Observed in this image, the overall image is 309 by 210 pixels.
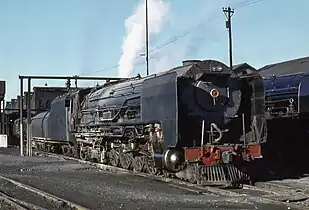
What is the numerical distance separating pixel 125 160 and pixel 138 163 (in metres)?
1.02

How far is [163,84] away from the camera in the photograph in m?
14.6

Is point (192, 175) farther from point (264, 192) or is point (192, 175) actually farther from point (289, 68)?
point (289, 68)

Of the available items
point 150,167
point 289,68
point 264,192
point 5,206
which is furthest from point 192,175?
point 289,68

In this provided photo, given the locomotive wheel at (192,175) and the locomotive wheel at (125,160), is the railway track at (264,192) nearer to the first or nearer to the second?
the locomotive wheel at (192,175)

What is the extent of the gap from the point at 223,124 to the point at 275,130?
420cm

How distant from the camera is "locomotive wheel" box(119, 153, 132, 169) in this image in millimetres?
17891

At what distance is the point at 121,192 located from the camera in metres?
12.9

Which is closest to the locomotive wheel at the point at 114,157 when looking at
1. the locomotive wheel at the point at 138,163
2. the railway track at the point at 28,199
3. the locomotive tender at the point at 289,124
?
the locomotive wheel at the point at 138,163

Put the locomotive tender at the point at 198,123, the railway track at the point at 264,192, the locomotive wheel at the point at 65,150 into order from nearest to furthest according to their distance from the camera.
→ the railway track at the point at 264,192 < the locomotive tender at the point at 198,123 < the locomotive wheel at the point at 65,150

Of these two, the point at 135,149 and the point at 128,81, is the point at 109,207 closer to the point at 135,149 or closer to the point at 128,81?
the point at 135,149

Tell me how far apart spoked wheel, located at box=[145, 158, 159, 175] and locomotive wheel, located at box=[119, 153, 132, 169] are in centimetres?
116

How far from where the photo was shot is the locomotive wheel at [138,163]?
17014 mm

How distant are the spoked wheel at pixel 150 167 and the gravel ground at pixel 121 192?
0.52 meters

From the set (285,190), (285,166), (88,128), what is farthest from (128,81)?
(285,190)
